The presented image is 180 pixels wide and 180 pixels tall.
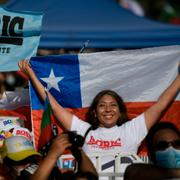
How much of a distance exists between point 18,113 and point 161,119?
4.88ft

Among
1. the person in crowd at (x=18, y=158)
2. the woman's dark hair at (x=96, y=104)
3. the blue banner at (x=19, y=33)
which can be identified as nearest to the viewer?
the person in crowd at (x=18, y=158)

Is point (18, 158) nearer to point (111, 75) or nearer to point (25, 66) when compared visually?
point (25, 66)

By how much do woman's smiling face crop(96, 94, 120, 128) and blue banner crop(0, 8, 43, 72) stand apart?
1.09 metres

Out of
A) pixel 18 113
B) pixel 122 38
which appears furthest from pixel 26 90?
pixel 122 38

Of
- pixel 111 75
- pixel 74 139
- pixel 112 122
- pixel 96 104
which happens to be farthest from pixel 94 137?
pixel 74 139

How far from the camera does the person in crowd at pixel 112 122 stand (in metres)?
6.33

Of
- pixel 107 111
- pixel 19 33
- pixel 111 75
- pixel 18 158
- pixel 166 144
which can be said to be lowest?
pixel 18 158

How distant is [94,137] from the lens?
6371mm

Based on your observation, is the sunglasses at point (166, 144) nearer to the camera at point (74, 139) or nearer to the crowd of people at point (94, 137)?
the crowd of people at point (94, 137)

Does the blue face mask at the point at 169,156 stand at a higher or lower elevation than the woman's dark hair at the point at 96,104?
lower

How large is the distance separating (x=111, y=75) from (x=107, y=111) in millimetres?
744

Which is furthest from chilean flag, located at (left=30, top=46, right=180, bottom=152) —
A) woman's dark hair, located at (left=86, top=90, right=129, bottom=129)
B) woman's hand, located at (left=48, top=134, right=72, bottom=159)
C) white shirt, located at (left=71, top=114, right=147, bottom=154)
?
woman's hand, located at (left=48, top=134, right=72, bottom=159)

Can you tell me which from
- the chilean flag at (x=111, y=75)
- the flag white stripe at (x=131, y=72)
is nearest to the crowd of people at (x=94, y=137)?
the chilean flag at (x=111, y=75)

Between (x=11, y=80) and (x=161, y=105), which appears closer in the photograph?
(x=161, y=105)
